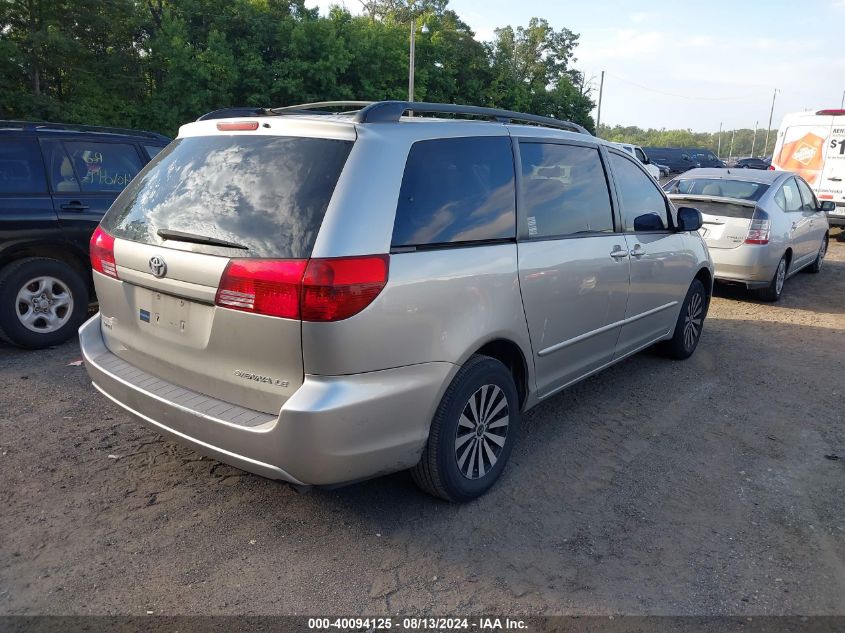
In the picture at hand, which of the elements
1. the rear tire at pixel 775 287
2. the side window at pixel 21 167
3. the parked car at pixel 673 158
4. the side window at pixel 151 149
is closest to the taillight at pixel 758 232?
the rear tire at pixel 775 287

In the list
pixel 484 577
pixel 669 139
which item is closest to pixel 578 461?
pixel 484 577

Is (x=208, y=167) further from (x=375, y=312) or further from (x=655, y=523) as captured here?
(x=655, y=523)

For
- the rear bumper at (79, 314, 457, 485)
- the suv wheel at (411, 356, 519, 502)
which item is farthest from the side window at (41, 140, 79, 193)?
the suv wheel at (411, 356, 519, 502)

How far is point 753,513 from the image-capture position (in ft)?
11.1

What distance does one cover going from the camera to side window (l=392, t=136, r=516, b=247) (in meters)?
2.93

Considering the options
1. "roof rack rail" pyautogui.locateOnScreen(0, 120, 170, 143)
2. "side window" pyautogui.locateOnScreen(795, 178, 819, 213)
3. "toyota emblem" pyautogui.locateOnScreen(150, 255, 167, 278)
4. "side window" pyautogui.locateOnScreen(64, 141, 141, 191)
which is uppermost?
"roof rack rail" pyautogui.locateOnScreen(0, 120, 170, 143)

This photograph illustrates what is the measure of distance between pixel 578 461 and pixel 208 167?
2.59 m

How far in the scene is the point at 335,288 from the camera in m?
2.57

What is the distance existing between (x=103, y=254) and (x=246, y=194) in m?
1.03

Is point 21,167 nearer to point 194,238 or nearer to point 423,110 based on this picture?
point 194,238

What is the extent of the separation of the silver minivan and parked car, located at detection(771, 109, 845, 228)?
1309cm

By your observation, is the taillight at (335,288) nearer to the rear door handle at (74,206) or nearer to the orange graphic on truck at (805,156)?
the rear door handle at (74,206)

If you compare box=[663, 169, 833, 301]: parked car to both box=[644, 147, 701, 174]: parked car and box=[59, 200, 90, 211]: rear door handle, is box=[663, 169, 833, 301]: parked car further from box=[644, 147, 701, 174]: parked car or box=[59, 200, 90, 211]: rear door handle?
box=[644, 147, 701, 174]: parked car

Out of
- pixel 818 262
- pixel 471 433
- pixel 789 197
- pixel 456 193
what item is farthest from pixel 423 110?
pixel 818 262
